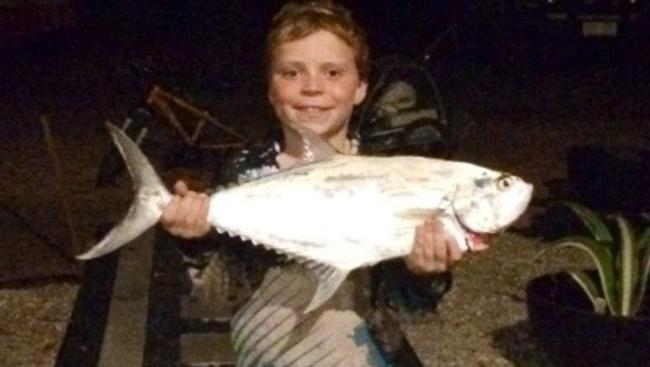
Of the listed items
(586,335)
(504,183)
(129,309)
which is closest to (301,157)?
(504,183)

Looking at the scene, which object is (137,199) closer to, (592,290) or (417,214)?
(417,214)

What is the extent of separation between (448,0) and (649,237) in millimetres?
19934

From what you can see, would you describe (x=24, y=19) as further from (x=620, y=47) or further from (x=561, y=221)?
(x=561, y=221)

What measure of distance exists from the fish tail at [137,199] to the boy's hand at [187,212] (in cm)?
3

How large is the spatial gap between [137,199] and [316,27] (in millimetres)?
812

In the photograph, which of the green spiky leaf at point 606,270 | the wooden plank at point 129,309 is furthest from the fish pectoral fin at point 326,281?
Result: the green spiky leaf at point 606,270

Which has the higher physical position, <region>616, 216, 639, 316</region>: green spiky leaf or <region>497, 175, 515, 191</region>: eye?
<region>497, 175, 515, 191</region>: eye

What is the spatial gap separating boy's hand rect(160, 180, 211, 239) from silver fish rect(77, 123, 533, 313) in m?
0.02

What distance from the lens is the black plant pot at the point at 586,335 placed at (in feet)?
18.5

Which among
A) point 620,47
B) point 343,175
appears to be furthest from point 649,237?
point 620,47

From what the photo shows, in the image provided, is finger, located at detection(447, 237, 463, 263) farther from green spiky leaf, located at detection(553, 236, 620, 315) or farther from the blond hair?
green spiky leaf, located at detection(553, 236, 620, 315)

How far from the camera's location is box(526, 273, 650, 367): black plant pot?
222 inches

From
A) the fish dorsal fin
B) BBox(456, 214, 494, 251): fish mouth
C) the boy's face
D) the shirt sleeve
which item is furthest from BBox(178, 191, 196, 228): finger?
BBox(456, 214, 494, 251): fish mouth

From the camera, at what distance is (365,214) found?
3.78m
